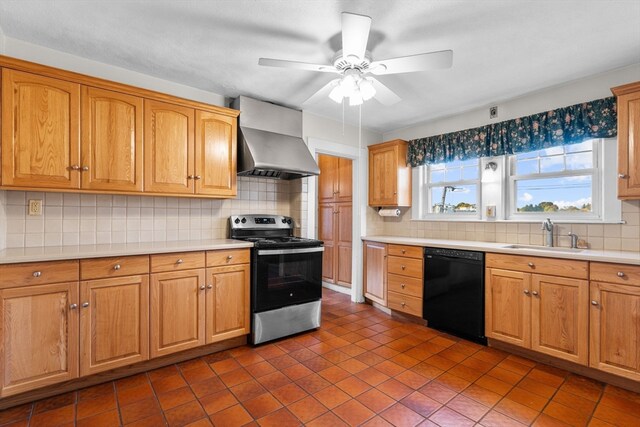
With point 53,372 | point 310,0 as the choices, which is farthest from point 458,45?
point 53,372

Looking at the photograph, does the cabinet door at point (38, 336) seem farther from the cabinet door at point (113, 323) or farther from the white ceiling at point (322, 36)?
the white ceiling at point (322, 36)

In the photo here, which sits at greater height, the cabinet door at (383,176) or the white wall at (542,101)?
the white wall at (542,101)

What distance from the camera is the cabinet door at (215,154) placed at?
269 centimetres

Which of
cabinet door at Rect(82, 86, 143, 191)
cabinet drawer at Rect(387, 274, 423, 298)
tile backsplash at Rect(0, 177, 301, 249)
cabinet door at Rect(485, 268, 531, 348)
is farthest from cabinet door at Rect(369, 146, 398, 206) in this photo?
cabinet door at Rect(82, 86, 143, 191)

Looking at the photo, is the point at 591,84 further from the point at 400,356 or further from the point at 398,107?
the point at 400,356

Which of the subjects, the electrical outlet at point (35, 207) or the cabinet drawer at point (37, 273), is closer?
the cabinet drawer at point (37, 273)

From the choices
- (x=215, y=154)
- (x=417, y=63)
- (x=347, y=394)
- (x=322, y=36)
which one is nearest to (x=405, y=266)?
(x=347, y=394)

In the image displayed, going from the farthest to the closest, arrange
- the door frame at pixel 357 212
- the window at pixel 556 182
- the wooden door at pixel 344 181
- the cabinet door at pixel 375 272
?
the wooden door at pixel 344 181 < the door frame at pixel 357 212 < the cabinet door at pixel 375 272 < the window at pixel 556 182

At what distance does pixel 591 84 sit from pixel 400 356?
281 cm

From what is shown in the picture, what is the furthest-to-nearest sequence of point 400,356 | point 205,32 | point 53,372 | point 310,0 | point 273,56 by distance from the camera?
1. point 400,356
2. point 273,56
3. point 205,32
4. point 53,372
5. point 310,0

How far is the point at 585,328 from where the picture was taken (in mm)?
2178

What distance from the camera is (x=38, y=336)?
1.84m

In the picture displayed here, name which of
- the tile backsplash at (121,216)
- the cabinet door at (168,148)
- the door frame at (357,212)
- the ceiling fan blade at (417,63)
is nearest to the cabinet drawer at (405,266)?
the door frame at (357,212)

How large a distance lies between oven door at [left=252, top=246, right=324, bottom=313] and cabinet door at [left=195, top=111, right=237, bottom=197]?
70 centimetres
